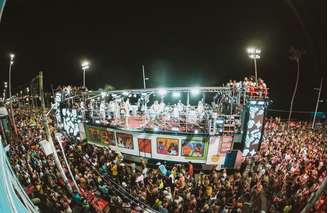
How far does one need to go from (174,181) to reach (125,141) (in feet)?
1.13

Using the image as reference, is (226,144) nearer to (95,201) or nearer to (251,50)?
(251,50)

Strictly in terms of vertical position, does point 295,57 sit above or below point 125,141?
above

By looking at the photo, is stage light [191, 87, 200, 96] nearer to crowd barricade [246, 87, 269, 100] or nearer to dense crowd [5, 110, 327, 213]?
crowd barricade [246, 87, 269, 100]

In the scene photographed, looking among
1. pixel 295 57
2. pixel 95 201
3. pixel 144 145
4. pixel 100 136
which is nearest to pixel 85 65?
pixel 100 136

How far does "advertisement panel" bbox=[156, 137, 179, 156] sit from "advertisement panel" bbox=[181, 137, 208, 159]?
5cm

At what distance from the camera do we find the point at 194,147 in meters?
1.49

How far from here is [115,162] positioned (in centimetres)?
143

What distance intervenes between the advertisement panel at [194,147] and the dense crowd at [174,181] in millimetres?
74

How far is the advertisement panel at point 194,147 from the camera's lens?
1.46 m

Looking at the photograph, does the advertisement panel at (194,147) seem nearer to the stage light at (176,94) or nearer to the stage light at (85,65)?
the stage light at (176,94)

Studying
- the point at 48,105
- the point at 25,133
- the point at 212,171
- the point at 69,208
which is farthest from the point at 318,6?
the point at 25,133

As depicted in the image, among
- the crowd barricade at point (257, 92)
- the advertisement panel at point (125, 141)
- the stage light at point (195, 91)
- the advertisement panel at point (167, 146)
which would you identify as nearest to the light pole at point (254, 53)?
the crowd barricade at point (257, 92)

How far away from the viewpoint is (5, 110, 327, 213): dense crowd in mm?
1438

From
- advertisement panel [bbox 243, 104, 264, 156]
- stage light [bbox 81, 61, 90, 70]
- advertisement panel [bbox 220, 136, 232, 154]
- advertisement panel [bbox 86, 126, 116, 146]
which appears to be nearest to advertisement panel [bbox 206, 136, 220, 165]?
advertisement panel [bbox 220, 136, 232, 154]
